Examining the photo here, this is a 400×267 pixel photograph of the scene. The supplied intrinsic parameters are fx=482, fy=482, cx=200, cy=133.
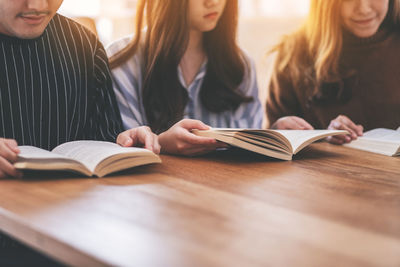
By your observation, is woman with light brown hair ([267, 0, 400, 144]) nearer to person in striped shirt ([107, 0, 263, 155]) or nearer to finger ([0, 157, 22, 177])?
person in striped shirt ([107, 0, 263, 155])

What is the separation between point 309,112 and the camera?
1903 millimetres

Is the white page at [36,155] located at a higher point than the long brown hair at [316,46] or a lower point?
lower

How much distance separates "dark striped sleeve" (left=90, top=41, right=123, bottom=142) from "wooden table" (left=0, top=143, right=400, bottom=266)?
43 centimetres

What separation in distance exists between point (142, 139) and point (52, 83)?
1.17ft

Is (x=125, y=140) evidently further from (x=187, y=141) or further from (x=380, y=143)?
(x=380, y=143)

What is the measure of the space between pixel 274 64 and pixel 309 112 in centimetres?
25

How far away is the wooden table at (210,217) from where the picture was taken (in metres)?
0.57

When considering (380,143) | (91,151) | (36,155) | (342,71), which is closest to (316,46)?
(342,71)

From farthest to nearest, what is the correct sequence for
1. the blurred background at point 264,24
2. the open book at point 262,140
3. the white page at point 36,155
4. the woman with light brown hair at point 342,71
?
1. the blurred background at point 264,24
2. the woman with light brown hair at point 342,71
3. the open book at point 262,140
4. the white page at point 36,155

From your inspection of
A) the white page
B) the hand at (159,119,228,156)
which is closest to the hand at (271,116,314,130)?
the hand at (159,119,228,156)

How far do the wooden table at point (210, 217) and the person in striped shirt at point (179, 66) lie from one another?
1.78 feet

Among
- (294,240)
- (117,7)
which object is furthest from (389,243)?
(117,7)

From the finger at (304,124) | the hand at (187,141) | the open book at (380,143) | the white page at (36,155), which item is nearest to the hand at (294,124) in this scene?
the finger at (304,124)

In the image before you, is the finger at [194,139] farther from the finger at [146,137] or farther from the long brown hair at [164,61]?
the long brown hair at [164,61]
